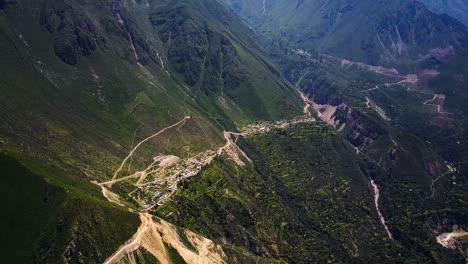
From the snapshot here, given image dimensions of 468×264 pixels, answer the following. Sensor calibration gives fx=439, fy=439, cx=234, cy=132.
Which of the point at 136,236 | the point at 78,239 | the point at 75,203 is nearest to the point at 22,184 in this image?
the point at 75,203

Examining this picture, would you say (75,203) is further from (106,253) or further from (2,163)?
(2,163)

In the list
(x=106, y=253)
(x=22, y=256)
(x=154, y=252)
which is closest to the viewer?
(x=22, y=256)

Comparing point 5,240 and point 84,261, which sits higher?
point 5,240

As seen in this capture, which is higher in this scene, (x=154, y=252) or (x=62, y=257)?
(x=62, y=257)

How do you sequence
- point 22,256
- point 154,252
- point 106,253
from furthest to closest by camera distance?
point 154,252 → point 106,253 → point 22,256

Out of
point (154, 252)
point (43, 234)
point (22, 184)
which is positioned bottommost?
point (154, 252)

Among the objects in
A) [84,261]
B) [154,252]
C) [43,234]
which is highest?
[43,234]

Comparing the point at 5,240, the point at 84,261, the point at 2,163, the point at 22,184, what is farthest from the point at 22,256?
the point at 2,163

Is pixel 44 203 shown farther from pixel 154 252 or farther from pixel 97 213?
pixel 154 252

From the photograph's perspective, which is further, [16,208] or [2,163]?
[2,163]
